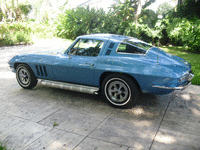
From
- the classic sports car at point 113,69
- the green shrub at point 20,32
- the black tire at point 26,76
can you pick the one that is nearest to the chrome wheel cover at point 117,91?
the classic sports car at point 113,69

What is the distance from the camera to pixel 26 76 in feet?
16.1

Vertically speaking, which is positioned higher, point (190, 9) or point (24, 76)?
point (190, 9)

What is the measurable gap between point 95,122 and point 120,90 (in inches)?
33.3

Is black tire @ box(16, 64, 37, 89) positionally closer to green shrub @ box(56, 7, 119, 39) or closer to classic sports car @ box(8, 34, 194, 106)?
classic sports car @ box(8, 34, 194, 106)

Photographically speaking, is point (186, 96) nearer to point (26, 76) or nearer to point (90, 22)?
point (26, 76)

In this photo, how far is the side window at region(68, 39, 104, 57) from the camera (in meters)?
4.02

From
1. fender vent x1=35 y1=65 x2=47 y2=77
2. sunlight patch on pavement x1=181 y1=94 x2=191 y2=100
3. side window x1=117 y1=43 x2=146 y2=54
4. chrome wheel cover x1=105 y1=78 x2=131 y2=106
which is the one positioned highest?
side window x1=117 y1=43 x2=146 y2=54

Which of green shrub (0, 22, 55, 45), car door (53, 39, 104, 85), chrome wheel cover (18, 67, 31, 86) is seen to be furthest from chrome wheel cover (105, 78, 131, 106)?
green shrub (0, 22, 55, 45)

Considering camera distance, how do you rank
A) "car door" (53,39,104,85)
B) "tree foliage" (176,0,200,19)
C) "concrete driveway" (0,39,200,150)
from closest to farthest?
"concrete driveway" (0,39,200,150)
"car door" (53,39,104,85)
"tree foliage" (176,0,200,19)

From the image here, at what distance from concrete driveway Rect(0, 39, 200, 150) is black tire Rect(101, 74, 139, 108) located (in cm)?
20

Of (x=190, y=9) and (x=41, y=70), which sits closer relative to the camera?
(x=41, y=70)

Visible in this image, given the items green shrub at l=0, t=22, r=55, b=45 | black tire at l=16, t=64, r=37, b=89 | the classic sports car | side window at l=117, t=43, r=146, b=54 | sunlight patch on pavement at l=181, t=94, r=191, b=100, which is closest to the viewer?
the classic sports car

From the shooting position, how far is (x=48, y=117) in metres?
3.52

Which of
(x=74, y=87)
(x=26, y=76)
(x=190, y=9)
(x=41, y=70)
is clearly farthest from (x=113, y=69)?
(x=190, y=9)
